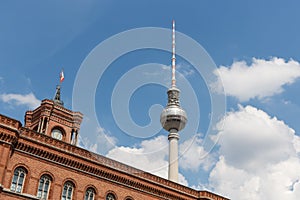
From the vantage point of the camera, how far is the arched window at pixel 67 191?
1345 inches

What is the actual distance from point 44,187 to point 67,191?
231 centimetres

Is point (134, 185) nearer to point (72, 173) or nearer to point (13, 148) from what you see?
point (72, 173)

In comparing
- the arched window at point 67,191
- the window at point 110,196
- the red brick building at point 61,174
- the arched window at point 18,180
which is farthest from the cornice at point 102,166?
the arched window at point 18,180

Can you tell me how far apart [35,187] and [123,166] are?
34.2ft

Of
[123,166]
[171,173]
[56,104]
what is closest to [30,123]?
A: [56,104]

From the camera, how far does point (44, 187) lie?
108 ft

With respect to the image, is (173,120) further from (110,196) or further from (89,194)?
(89,194)

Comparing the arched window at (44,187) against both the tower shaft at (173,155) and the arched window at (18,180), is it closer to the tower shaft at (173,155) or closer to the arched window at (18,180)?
the arched window at (18,180)

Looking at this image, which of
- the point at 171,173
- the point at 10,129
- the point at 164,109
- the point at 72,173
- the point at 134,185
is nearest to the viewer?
the point at 10,129

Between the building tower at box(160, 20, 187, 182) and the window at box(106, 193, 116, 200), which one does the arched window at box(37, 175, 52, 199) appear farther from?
the building tower at box(160, 20, 187, 182)

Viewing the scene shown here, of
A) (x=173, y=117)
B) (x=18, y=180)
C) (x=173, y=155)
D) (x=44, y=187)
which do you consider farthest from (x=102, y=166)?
(x=173, y=117)

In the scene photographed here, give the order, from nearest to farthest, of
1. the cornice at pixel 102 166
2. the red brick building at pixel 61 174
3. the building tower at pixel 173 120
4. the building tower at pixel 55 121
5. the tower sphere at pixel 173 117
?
the red brick building at pixel 61 174 → the cornice at pixel 102 166 → the building tower at pixel 55 121 → the building tower at pixel 173 120 → the tower sphere at pixel 173 117

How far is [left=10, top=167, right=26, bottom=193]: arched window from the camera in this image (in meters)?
31.0

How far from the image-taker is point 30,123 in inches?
2719
